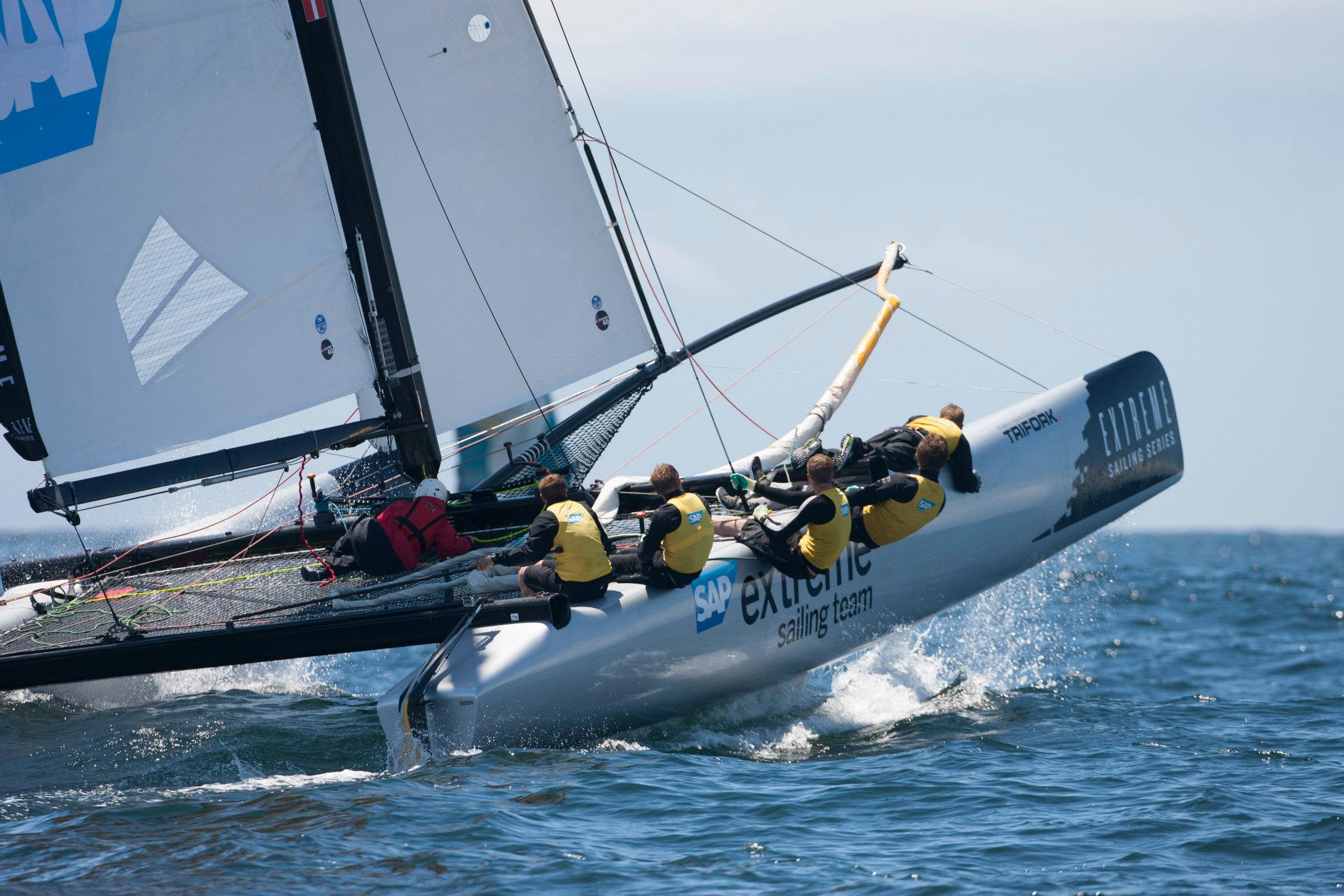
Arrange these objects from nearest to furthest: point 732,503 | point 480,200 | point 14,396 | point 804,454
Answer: point 14,396 < point 732,503 < point 804,454 < point 480,200

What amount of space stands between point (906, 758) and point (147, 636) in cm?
315

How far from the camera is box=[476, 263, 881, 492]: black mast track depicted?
7.70 m

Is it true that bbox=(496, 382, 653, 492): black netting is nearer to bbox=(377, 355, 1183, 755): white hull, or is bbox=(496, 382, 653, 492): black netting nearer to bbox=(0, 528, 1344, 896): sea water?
bbox=(0, 528, 1344, 896): sea water

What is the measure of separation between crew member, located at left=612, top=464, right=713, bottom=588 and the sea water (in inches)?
28.2

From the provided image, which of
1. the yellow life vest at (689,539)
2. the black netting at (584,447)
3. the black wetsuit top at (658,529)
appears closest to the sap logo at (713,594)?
the yellow life vest at (689,539)

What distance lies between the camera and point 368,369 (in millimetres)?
6500

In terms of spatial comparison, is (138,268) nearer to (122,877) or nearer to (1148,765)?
(122,877)

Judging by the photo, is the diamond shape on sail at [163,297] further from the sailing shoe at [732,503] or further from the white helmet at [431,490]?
the sailing shoe at [732,503]

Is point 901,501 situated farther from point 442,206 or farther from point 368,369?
point 442,206

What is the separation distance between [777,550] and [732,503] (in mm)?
867

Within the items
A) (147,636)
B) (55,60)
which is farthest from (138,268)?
(147,636)

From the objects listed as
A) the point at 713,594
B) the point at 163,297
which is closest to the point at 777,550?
the point at 713,594

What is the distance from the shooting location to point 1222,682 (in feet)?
28.2

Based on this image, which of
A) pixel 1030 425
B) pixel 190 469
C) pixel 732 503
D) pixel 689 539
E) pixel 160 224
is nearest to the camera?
pixel 689 539
